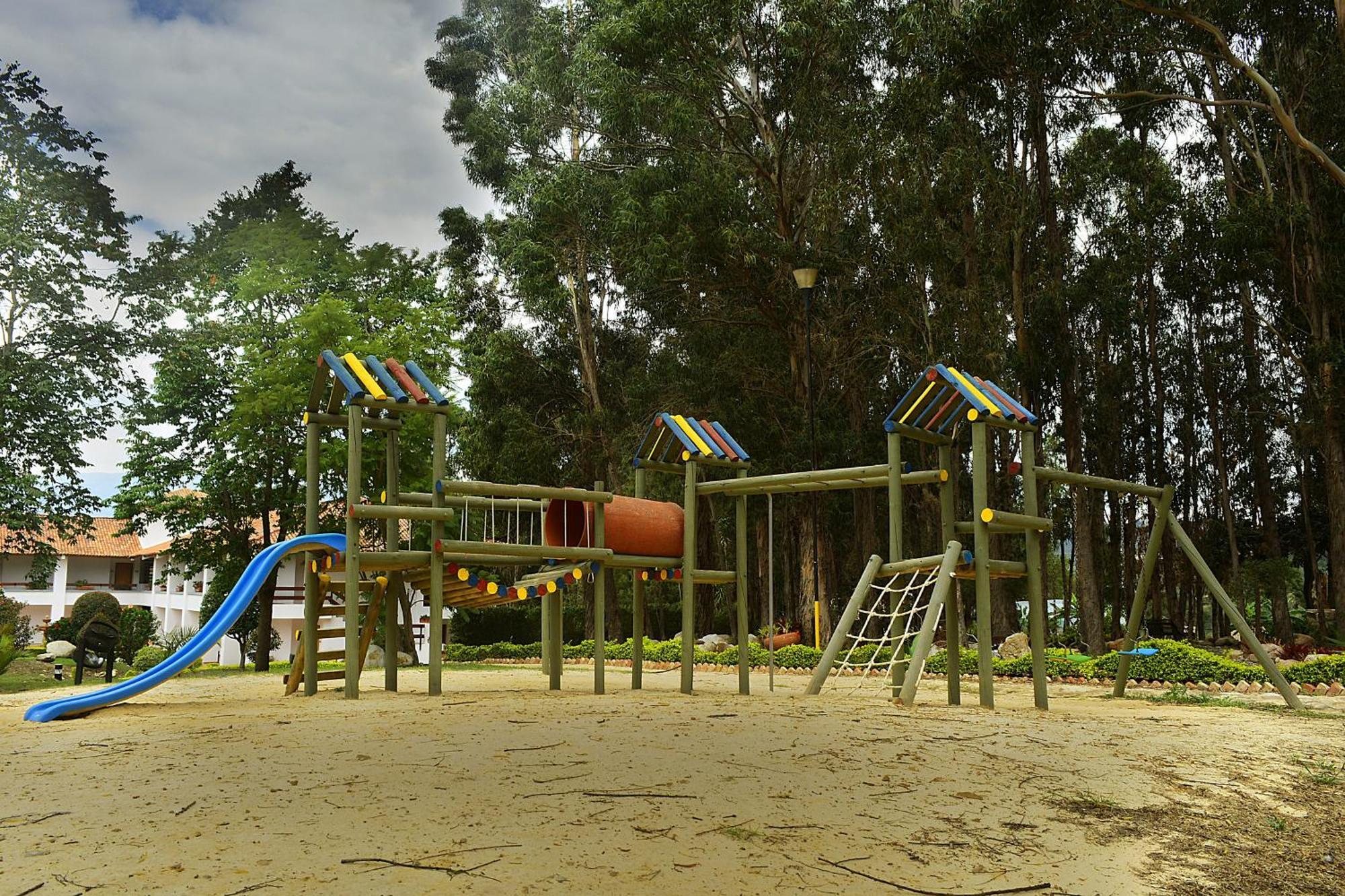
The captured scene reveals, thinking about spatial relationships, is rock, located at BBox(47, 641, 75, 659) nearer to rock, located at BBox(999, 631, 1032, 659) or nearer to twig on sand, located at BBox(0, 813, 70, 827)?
rock, located at BBox(999, 631, 1032, 659)

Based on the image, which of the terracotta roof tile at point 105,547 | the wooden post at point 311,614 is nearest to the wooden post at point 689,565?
the wooden post at point 311,614

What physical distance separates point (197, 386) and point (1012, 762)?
68.3 ft

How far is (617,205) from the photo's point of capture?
84.0 ft

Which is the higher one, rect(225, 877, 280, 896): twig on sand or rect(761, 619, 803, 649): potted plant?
rect(225, 877, 280, 896): twig on sand

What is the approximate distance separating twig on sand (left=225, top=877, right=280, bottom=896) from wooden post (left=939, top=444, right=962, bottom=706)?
21.8 feet

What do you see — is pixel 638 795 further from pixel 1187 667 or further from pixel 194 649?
pixel 1187 667

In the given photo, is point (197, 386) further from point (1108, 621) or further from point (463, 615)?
point (1108, 621)

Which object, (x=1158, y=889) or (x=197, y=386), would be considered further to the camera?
(x=197, y=386)

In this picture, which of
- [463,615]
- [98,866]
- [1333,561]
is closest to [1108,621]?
[1333,561]

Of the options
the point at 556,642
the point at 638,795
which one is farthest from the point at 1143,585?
the point at 638,795

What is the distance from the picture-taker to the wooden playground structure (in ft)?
30.9

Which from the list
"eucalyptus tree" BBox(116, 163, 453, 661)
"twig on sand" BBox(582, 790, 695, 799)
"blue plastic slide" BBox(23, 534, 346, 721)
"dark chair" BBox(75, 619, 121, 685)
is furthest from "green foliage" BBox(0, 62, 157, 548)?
"twig on sand" BBox(582, 790, 695, 799)

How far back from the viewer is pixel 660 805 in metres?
4.57

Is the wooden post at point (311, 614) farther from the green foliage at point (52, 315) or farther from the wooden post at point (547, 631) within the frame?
the green foliage at point (52, 315)
